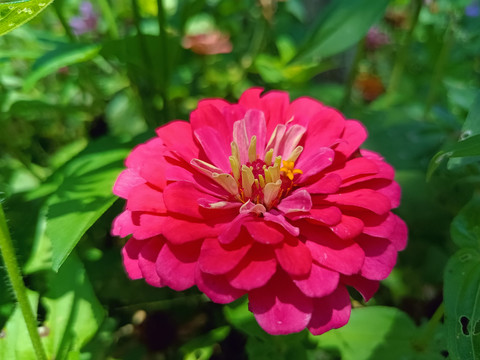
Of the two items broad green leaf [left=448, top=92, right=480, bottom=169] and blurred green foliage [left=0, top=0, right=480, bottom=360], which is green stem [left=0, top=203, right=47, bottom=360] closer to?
blurred green foliage [left=0, top=0, right=480, bottom=360]

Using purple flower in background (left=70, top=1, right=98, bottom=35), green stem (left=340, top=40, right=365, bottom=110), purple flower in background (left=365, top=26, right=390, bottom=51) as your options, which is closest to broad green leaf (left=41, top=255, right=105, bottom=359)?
green stem (left=340, top=40, right=365, bottom=110)

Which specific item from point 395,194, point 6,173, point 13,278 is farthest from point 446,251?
point 6,173

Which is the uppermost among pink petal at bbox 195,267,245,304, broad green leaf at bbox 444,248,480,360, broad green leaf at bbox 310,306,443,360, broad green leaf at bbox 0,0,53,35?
broad green leaf at bbox 0,0,53,35

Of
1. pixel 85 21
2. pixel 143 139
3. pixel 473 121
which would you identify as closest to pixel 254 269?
pixel 473 121

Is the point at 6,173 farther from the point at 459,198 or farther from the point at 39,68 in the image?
the point at 459,198

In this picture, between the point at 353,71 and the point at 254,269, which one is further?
the point at 353,71

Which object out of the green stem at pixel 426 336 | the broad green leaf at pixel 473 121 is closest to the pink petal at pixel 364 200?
the broad green leaf at pixel 473 121

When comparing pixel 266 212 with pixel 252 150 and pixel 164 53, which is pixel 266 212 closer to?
pixel 252 150
